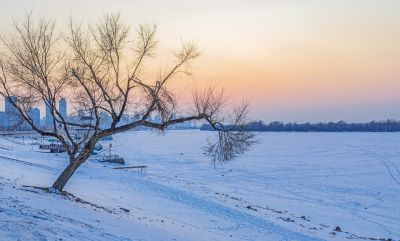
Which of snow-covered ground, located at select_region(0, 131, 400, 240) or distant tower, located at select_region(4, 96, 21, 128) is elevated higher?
distant tower, located at select_region(4, 96, 21, 128)

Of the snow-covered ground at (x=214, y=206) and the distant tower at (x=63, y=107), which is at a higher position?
the distant tower at (x=63, y=107)

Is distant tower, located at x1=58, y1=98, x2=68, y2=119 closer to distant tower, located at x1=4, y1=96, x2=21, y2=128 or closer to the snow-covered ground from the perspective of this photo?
distant tower, located at x1=4, y1=96, x2=21, y2=128

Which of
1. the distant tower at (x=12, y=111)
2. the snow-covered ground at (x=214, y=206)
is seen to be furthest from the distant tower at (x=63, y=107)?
the snow-covered ground at (x=214, y=206)

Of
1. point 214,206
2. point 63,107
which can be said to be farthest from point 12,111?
point 214,206

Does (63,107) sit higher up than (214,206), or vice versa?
(63,107)

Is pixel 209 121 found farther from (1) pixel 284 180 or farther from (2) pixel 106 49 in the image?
(1) pixel 284 180

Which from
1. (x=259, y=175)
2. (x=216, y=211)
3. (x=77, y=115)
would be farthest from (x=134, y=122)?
(x=259, y=175)

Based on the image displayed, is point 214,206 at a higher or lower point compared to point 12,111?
lower

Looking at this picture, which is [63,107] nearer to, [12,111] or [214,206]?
[12,111]

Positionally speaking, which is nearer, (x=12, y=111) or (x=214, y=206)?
(x=12, y=111)

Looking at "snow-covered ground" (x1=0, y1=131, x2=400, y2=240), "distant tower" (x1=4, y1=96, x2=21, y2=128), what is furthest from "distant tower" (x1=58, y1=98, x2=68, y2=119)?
"snow-covered ground" (x1=0, y1=131, x2=400, y2=240)

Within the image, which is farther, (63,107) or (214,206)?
(214,206)

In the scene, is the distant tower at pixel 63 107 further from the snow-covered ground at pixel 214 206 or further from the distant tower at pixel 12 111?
the snow-covered ground at pixel 214 206

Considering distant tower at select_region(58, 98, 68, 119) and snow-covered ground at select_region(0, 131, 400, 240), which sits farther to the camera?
distant tower at select_region(58, 98, 68, 119)
